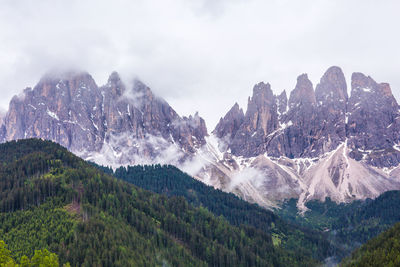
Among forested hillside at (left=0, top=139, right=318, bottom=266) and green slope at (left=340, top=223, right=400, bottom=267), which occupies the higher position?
forested hillside at (left=0, top=139, right=318, bottom=266)

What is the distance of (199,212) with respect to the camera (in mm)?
179000

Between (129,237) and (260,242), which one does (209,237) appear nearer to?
(260,242)

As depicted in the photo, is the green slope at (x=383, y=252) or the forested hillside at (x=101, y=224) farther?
the forested hillside at (x=101, y=224)

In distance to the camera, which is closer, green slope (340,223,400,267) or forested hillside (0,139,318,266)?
green slope (340,223,400,267)

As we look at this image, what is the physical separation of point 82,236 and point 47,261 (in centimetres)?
4285

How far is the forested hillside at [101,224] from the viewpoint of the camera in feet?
354

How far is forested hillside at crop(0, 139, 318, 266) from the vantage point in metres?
108

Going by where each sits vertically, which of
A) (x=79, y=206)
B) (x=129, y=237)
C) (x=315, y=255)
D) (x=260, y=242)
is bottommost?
(x=315, y=255)

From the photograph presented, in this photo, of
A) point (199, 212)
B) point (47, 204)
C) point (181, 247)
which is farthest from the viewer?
point (199, 212)

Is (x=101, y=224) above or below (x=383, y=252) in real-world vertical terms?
above

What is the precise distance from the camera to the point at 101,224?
11738cm

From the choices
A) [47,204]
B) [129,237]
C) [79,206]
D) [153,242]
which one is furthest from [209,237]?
[47,204]

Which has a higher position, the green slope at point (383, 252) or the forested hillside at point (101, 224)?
the forested hillside at point (101, 224)

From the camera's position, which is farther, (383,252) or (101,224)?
(101,224)
